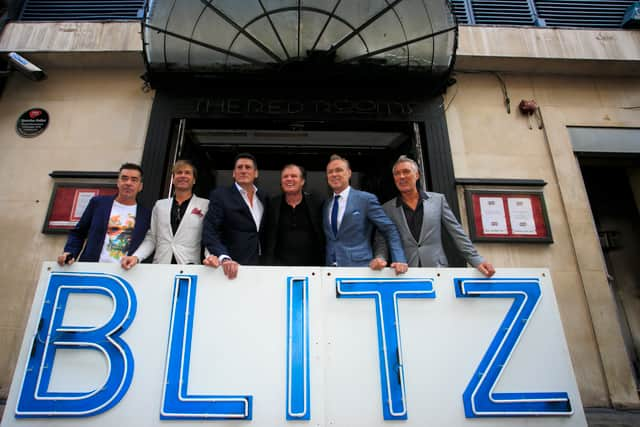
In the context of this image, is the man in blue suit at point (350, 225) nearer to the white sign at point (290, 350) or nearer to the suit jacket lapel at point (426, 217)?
the suit jacket lapel at point (426, 217)

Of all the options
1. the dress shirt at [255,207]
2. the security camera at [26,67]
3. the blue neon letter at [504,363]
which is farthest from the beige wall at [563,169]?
the security camera at [26,67]

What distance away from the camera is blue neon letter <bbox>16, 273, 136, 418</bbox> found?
1.69m

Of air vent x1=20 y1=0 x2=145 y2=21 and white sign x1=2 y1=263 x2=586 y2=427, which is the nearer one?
white sign x1=2 y1=263 x2=586 y2=427

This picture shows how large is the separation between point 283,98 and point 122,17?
8.34 feet

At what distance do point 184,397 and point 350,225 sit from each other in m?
1.49

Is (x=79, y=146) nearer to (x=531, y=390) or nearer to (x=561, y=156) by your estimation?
(x=531, y=390)

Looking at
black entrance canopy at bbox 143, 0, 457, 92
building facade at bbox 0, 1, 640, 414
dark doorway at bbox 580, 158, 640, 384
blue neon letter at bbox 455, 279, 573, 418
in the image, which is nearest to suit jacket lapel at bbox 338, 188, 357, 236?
blue neon letter at bbox 455, 279, 573, 418

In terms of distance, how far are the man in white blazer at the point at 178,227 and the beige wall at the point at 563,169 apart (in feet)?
9.68

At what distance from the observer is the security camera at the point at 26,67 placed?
3936 mm

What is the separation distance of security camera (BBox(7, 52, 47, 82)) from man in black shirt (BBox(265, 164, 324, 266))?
3.74m

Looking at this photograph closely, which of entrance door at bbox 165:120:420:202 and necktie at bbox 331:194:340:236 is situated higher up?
entrance door at bbox 165:120:420:202

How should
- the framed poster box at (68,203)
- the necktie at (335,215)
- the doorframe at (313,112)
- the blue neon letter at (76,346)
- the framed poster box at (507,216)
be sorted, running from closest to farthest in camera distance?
the blue neon letter at (76,346)
the necktie at (335,215)
the framed poster box at (68,203)
the framed poster box at (507,216)
the doorframe at (313,112)

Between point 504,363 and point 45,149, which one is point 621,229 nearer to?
point 504,363

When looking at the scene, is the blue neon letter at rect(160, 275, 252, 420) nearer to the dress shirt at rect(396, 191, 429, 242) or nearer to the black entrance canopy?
the dress shirt at rect(396, 191, 429, 242)
